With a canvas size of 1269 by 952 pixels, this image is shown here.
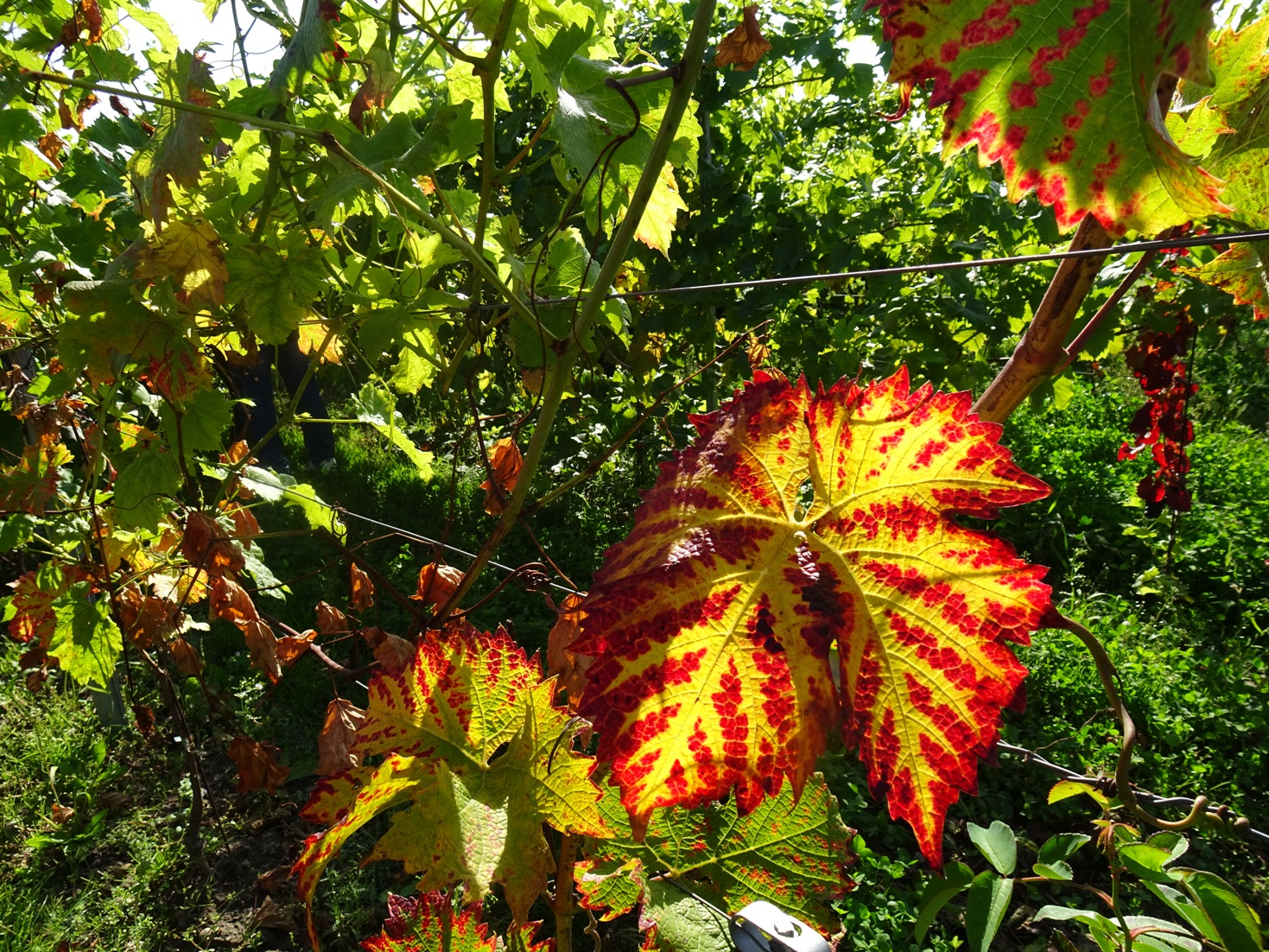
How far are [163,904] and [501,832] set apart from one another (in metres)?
2.19

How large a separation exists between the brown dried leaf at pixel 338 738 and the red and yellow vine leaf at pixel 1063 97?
0.92 m

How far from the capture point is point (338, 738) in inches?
43.0

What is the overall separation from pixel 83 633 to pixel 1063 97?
229 centimetres

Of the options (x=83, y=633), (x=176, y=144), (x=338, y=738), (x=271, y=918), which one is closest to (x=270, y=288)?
(x=176, y=144)

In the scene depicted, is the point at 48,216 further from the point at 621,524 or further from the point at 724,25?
the point at 724,25

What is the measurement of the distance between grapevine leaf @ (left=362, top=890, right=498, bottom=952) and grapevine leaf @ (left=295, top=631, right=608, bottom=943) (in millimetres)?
163

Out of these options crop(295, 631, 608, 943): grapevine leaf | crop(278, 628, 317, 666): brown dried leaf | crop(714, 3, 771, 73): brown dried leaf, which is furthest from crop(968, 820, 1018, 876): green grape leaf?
crop(278, 628, 317, 666): brown dried leaf

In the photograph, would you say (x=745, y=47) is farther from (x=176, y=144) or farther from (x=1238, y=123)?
(x=176, y=144)

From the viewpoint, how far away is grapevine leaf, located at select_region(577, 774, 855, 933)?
861mm

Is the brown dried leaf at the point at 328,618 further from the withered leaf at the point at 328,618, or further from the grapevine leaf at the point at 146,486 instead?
the grapevine leaf at the point at 146,486

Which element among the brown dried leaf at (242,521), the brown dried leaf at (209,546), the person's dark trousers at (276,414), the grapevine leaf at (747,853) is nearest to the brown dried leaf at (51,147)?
the brown dried leaf at (242,521)

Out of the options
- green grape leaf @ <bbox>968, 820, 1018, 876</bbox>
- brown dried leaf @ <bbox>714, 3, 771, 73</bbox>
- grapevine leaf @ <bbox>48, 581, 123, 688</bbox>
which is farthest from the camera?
grapevine leaf @ <bbox>48, 581, 123, 688</bbox>

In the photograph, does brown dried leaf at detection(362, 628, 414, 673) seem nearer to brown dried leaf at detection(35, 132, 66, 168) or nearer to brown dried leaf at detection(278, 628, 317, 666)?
brown dried leaf at detection(278, 628, 317, 666)

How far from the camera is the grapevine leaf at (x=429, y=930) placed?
92 centimetres
